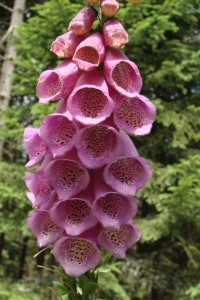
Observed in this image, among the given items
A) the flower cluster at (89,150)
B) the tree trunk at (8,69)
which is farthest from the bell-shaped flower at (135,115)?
the tree trunk at (8,69)

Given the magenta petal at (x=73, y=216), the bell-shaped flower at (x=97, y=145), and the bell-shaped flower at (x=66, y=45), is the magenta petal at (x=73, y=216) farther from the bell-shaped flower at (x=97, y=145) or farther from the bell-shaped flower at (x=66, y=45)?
the bell-shaped flower at (x=66, y=45)

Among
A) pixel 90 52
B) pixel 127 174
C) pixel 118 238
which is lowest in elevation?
pixel 118 238

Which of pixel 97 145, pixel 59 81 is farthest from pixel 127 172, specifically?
pixel 59 81

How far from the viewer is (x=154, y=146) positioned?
7094 mm

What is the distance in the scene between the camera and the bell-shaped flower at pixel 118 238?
44.7 inches

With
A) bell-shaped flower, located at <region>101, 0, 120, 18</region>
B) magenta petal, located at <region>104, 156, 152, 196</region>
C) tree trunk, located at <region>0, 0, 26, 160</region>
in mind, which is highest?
bell-shaped flower, located at <region>101, 0, 120, 18</region>

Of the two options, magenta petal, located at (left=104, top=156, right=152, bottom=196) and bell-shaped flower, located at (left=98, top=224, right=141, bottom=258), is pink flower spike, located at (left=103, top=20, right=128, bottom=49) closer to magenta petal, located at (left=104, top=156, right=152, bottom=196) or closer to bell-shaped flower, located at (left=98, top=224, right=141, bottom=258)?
magenta petal, located at (left=104, top=156, right=152, bottom=196)

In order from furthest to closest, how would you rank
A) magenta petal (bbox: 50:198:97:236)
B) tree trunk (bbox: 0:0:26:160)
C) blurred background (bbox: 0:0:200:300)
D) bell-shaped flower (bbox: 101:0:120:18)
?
tree trunk (bbox: 0:0:26:160) < blurred background (bbox: 0:0:200:300) < bell-shaped flower (bbox: 101:0:120:18) < magenta petal (bbox: 50:198:97:236)

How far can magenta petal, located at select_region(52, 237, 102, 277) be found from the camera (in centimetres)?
112

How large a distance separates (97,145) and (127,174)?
0.12m

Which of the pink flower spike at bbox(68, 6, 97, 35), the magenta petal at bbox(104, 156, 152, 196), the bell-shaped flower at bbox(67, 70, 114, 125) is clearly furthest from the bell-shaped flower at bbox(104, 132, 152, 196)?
the pink flower spike at bbox(68, 6, 97, 35)

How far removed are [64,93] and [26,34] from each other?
569 cm

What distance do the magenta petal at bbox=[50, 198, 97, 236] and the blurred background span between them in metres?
3.95

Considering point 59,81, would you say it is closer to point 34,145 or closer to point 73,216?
point 34,145
